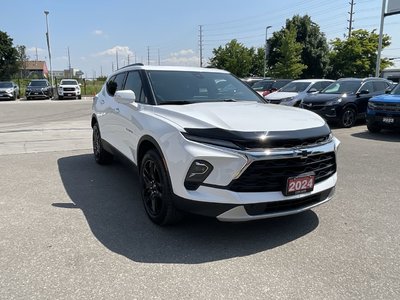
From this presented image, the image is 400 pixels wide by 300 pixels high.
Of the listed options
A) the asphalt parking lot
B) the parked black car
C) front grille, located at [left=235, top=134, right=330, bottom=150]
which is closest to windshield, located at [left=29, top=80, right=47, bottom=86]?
the parked black car

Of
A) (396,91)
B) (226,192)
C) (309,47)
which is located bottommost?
(226,192)

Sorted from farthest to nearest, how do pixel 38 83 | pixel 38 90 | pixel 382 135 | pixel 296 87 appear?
pixel 38 83 < pixel 38 90 < pixel 296 87 < pixel 382 135

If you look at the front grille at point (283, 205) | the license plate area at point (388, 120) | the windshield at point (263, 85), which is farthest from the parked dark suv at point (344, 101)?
the front grille at point (283, 205)

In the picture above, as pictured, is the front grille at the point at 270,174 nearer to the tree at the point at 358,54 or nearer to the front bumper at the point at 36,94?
the front bumper at the point at 36,94

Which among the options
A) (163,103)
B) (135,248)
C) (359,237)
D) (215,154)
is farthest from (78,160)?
(359,237)

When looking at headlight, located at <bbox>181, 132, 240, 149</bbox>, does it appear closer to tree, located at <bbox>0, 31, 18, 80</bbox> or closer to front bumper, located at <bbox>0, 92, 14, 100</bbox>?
front bumper, located at <bbox>0, 92, 14, 100</bbox>

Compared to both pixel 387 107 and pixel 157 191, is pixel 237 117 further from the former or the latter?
pixel 387 107

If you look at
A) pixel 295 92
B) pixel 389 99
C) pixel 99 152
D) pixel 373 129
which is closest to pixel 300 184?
pixel 99 152

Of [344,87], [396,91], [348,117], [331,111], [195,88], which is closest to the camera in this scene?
[195,88]

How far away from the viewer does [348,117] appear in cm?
1234

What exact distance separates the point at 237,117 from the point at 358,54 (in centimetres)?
4351

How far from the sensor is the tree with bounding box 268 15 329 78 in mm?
49656

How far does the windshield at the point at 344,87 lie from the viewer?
42.1 feet

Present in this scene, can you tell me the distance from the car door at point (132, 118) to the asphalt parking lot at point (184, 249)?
0.70 meters
